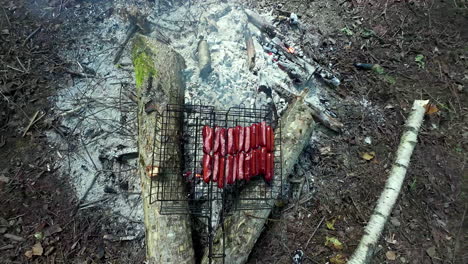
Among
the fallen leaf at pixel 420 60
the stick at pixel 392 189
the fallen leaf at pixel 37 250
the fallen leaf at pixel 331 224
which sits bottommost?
the fallen leaf at pixel 37 250

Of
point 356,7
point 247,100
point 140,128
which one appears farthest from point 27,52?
point 356,7

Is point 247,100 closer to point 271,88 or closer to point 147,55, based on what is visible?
point 271,88

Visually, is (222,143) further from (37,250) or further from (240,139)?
(37,250)

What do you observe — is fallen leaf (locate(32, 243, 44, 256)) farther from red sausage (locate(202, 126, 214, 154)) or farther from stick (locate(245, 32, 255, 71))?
stick (locate(245, 32, 255, 71))

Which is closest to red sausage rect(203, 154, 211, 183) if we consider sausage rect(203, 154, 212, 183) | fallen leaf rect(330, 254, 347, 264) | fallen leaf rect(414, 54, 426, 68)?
sausage rect(203, 154, 212, 183)

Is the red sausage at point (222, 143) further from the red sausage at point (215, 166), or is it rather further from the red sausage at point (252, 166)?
the red sausage at point (252, 166)

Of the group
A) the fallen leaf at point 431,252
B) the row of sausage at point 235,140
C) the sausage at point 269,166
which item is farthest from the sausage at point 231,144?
the fallen leaf at point 431,252
